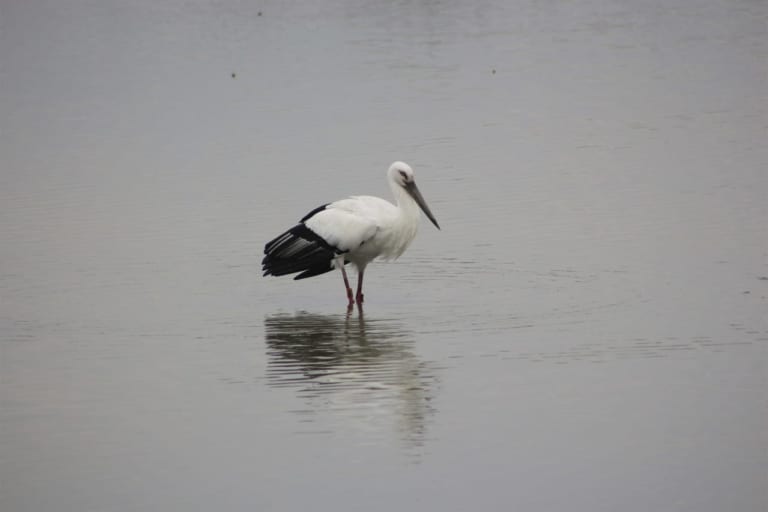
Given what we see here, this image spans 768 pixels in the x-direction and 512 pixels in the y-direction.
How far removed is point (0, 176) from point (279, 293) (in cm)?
642

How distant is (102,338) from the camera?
11.7 metres

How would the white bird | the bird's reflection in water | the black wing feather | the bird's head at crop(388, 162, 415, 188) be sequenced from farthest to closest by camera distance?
the bird's head at crop(388, 162, 415, 188), the black wing feather, the white bird, the bird's reflection in water

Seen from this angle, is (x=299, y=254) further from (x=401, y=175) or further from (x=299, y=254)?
(x=401, y=175)

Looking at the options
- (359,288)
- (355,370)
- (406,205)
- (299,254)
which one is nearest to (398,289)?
(359,288)

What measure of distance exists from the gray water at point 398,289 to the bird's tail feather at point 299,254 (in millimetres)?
280

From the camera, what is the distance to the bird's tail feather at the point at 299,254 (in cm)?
1303

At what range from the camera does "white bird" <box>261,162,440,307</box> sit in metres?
12.9

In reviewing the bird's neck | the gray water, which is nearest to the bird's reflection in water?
the gray water

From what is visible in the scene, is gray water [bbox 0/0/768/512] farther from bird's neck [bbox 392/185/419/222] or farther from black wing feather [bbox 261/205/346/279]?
bird's neck [bbox 392/185/419/222]

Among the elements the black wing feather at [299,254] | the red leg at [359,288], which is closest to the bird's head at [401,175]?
the black wing feather at [299,254]

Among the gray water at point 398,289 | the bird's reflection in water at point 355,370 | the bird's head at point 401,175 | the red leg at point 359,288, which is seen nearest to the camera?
the gray water at point 398,289

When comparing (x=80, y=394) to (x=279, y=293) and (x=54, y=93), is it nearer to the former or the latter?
(x=279, y=293)

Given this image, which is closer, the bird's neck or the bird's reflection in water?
the bird's reflection in water

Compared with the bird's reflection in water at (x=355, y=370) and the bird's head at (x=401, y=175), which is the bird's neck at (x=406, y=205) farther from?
the bird's reflection in water at (x=355, y=370)
